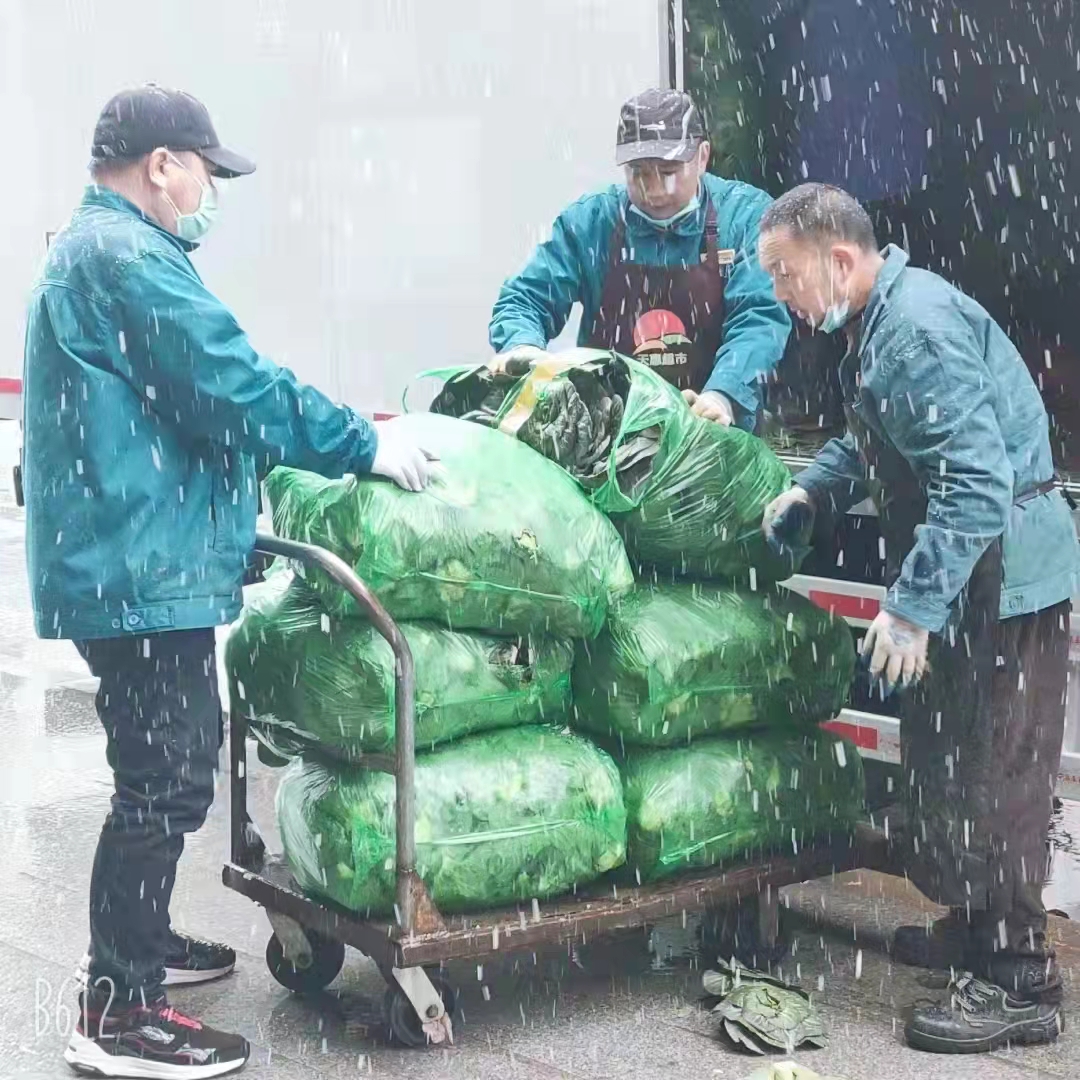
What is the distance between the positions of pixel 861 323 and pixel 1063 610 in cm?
78

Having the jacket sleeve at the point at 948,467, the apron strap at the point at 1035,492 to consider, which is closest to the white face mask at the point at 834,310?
the jacket sleeve at the point at 948,467

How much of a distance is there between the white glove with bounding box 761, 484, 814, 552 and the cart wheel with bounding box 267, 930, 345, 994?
138cm

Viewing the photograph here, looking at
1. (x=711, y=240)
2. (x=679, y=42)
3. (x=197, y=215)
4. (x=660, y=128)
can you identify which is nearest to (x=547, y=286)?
(x=711, y=240)

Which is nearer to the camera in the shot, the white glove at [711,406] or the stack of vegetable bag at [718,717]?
the stack of vegetable bag at [718,717]

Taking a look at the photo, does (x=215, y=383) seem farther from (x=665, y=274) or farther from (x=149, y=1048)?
(x=665, y=274)

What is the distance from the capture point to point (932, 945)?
429 cm

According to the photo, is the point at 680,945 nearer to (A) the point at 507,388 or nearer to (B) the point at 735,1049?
(B) the point at 735,1049

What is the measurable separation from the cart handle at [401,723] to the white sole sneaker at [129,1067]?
0.55 meters

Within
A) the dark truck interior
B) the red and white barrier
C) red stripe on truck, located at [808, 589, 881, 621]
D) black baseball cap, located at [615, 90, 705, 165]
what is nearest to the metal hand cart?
red stripe on truck, located at [808, 589, 881, 621]

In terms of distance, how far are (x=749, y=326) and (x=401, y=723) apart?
1.71m

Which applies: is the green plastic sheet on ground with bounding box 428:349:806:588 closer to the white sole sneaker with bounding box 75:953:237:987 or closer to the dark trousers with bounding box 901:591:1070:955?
the dark trousers with bounding box 901:591:1070:955

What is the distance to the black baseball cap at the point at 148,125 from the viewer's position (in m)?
3.69

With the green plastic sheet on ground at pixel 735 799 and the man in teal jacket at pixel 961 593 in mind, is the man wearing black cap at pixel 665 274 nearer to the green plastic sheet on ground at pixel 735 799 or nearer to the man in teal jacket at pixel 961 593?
the man in teal jacket at pixel 961 593

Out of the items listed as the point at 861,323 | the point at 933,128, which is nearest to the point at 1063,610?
the point at 861,323
